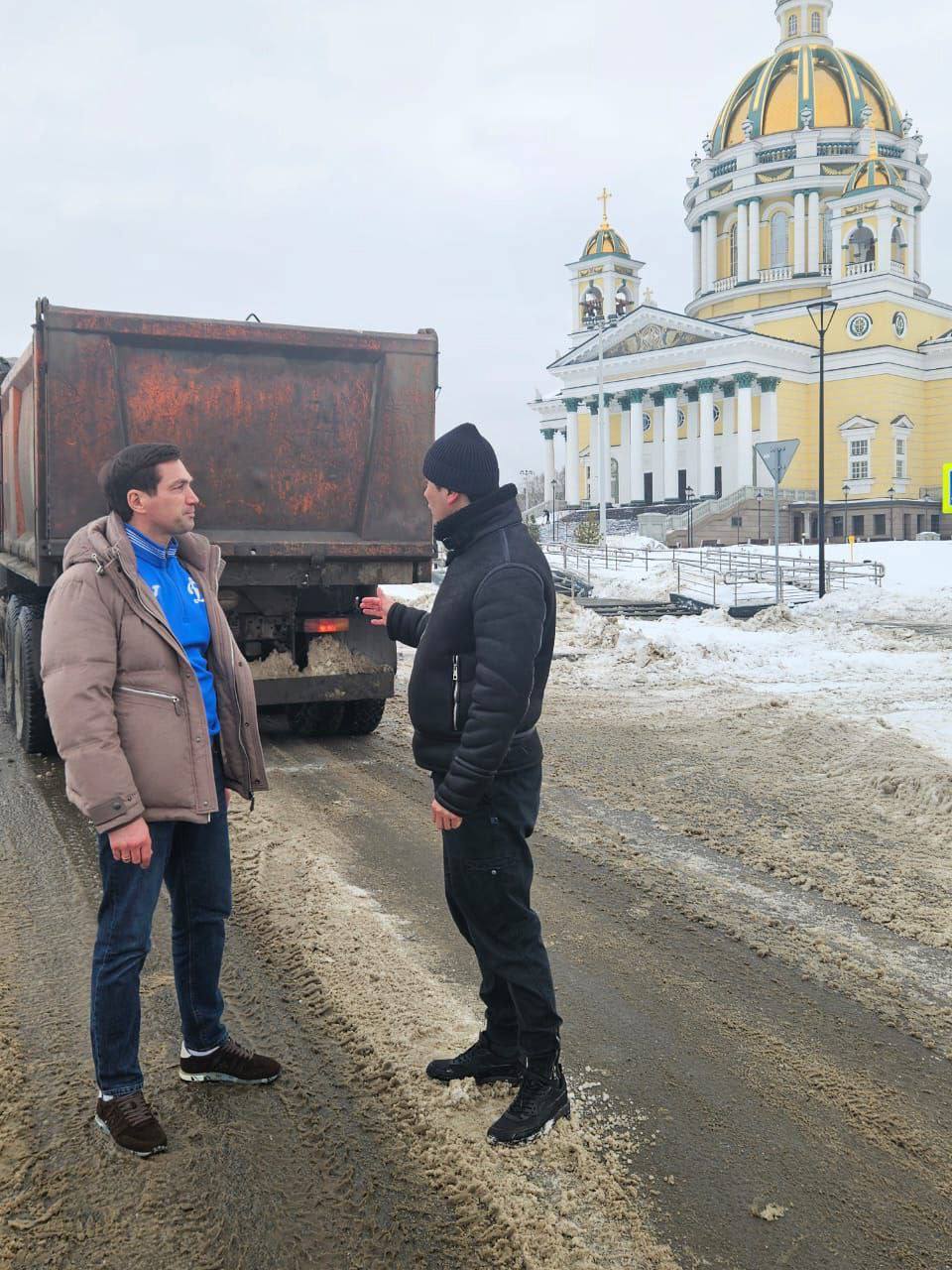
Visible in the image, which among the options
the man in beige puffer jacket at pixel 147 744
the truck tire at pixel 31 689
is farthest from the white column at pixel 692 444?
the man in beige puffer jacket at pixel 147 744

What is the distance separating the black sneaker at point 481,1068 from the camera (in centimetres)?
353

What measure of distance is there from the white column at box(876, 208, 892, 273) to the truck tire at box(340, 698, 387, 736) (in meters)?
64.5

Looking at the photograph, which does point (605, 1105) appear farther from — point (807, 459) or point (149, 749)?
point (807, 459)

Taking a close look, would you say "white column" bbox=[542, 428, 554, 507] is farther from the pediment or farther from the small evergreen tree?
the small evergreen tree

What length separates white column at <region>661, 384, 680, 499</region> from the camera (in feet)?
226

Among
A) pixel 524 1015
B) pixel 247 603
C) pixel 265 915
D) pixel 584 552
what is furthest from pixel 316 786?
pixel 584 552

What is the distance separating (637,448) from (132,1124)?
70.0 meters

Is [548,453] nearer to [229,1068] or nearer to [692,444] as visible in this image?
[692,444]

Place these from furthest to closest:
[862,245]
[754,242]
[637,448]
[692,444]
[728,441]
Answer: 1. [754,242]
2. [637,448]
3. [692,444]
4. [728,441]
5. [862,245]

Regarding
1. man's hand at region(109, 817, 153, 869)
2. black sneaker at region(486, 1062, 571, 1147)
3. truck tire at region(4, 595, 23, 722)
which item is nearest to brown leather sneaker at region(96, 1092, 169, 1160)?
man's hand at region(109, 817, 153, 869)

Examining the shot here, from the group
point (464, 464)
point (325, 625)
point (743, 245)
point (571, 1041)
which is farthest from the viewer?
point (743, 245)

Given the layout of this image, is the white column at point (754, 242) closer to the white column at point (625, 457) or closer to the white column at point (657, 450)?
the white column at point (657, 450)

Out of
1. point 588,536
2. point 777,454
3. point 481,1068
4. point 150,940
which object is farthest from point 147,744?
point 588,536

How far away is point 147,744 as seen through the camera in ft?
10.8
